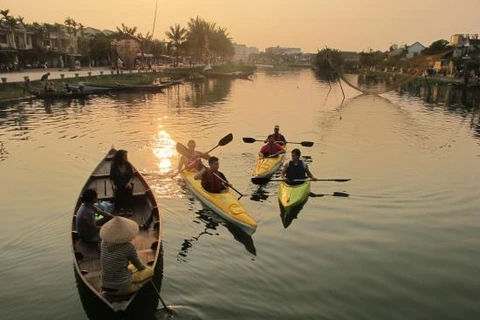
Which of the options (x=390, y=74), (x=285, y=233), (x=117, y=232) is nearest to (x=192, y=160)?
(x=285, y=233)

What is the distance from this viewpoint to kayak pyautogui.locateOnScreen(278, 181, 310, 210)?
15562mm

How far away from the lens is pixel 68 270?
11.4 m

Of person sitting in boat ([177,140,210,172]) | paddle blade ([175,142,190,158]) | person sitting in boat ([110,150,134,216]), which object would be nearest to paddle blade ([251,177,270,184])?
person sitting in boat ([177,140,210,172])

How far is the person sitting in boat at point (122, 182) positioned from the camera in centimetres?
1326

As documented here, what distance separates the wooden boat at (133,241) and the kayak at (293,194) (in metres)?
5.35

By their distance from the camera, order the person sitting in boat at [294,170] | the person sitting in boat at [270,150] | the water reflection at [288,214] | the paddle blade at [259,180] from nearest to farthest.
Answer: the water reflection at [288,214] → the person sitting in boat at [294,170] → the paddle blade at [259,180] → the person sitting in boat at [270,150]

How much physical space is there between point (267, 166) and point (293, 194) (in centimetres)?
383

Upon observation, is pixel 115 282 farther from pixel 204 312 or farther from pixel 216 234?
pixel 216 234

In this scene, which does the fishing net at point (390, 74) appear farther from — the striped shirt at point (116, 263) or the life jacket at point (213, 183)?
the striped shirt at point (116, 263)

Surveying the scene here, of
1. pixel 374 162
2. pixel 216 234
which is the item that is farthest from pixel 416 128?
pixel 216 234

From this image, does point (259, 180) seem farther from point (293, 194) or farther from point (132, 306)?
point (132, 306)

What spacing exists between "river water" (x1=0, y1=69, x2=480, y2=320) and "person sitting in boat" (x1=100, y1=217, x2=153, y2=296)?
5.35ft

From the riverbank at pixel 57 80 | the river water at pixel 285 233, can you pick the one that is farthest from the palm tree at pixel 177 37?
the river water at pixel 285 233

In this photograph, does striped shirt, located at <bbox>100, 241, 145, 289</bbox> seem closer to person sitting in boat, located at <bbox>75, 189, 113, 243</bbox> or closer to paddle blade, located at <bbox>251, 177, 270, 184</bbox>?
person sitting in boat, located at <bbox>75, 189, 113, 243</bbox>
